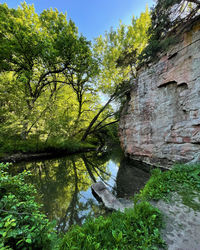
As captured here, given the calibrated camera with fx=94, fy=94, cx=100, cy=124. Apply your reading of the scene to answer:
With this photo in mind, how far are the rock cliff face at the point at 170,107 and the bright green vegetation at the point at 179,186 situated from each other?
161 cm

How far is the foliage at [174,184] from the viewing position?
2.67 meters

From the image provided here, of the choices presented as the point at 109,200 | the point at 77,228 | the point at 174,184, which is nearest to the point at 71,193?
the point at 109,200

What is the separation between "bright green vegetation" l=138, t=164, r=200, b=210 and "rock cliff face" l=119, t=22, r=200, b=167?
1.61 m

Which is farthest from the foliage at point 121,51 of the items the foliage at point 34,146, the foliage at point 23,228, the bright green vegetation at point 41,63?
the foliage at point 23,228

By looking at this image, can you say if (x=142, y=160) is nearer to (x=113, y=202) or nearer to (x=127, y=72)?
(x=113, y=202)

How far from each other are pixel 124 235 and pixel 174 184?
244 cm

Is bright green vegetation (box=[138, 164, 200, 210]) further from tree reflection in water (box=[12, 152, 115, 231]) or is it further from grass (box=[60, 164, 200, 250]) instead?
tree reflection in water (box=[12, 152, 115, 231])

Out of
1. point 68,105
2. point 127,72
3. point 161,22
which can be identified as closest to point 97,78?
point 127,72

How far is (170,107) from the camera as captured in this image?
18.8 ft

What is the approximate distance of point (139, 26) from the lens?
904 centimetres

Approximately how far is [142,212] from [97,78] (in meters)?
12.4

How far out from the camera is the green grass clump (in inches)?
55.5

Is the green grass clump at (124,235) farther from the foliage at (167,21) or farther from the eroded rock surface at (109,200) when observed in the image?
the foliage at (167,21)

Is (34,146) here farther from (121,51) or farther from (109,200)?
(121,51)
